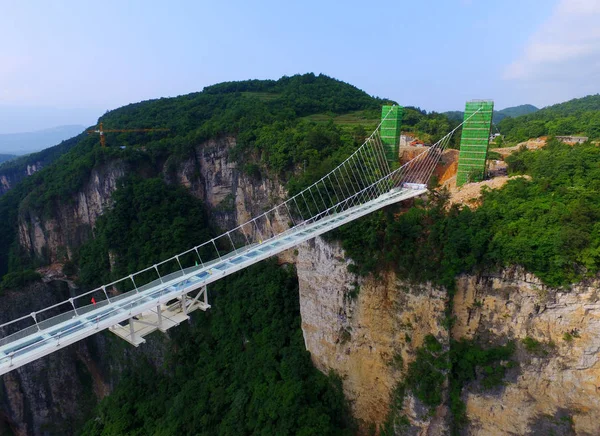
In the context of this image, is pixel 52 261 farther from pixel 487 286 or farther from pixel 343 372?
pixel 487 286

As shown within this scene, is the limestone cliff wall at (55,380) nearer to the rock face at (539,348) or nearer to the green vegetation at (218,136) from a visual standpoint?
the green vegetation at (218,136)

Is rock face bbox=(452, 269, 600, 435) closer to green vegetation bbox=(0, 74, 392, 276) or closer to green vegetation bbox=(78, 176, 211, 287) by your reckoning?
green vegetation bbox=(0, 74, 392, 276)

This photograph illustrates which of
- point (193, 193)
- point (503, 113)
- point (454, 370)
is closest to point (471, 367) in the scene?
point (454, 370)

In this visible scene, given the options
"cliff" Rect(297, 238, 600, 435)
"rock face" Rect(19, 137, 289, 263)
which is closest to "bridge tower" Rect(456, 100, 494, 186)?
"cliff" Rect(297, 238, 600, 435)

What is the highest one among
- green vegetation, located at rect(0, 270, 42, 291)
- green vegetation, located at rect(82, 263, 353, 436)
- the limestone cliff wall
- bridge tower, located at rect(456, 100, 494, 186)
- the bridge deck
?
bridge tower, located at rect(456, 100, 494, 186)

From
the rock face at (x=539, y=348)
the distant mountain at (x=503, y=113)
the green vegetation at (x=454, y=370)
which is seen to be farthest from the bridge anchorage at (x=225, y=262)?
the distant mountain at (x=503, y=113)
